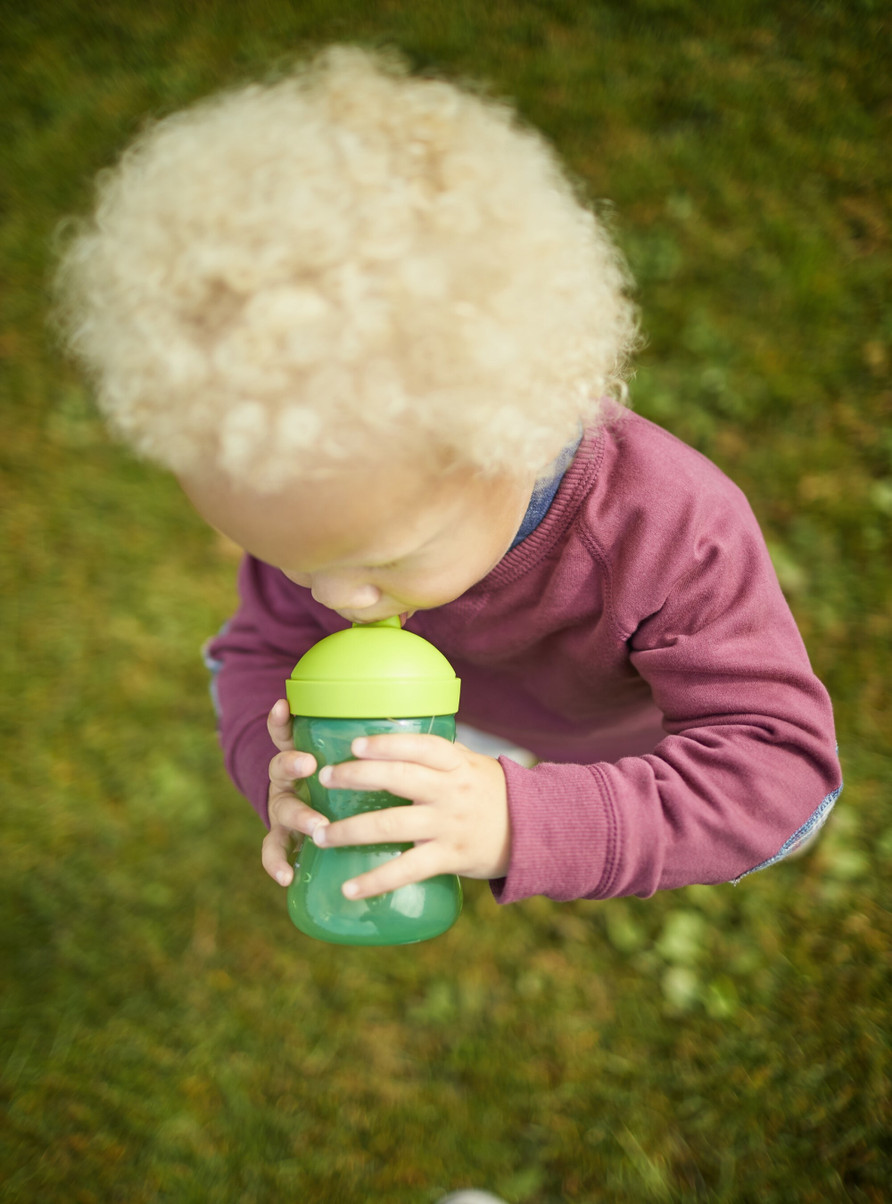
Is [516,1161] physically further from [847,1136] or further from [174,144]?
[174,144]

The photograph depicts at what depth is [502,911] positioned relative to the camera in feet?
7.43

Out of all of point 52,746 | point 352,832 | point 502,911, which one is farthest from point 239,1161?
point 352,832

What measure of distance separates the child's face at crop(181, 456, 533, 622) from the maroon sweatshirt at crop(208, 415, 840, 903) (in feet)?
0.61

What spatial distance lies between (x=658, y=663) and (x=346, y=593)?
45 cm

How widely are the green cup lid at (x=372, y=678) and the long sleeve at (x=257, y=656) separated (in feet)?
1.14

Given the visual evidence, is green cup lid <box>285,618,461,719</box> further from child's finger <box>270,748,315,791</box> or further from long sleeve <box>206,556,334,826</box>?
long sleeve <box>206,556,334,826</box>

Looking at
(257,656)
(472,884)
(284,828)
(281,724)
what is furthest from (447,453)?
(472,884)

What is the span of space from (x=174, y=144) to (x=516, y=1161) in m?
2.05

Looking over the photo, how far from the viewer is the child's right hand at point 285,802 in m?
1.13

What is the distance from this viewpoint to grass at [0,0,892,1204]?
209 cm

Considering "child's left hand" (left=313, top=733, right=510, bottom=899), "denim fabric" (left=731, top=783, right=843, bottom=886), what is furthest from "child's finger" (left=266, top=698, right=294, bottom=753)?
"denim fabric" (left=731, top=783, right=843, bottom=886)

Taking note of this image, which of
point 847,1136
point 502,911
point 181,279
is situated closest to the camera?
point 181,279

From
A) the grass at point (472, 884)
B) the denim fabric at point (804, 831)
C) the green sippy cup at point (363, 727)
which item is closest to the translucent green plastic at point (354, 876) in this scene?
the green sippy cup at point (363, 727)

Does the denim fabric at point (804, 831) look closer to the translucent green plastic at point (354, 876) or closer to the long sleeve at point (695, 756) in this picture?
the long sleeve at point (695, 756)
